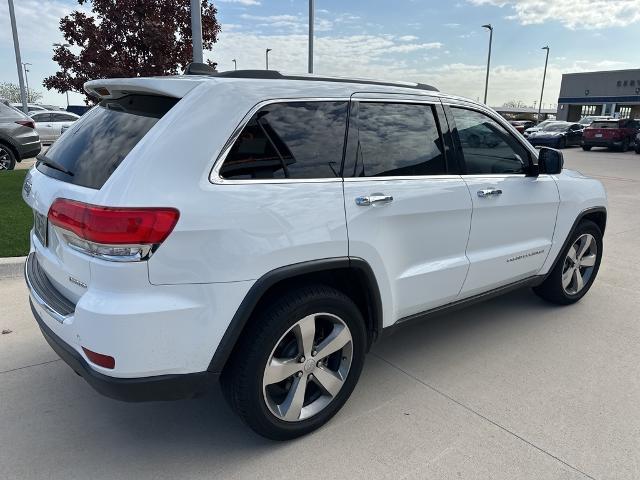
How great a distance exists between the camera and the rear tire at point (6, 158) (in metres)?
10.1

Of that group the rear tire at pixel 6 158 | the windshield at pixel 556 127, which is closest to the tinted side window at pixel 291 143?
the rear tire at pixel 6 158

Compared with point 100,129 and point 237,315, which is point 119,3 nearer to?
point 100,129

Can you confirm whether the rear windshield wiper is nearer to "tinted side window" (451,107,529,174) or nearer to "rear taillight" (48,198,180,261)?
"rear taillight" (48,198,180,261)

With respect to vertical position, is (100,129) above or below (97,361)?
above

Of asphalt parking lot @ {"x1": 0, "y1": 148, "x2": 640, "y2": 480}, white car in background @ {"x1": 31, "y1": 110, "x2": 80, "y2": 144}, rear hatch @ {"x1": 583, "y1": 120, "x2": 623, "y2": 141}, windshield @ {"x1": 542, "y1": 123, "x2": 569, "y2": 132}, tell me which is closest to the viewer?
asphalt parking lot @ {"x1": 0, "y1": 148, "x2": 640, "y2": 480}

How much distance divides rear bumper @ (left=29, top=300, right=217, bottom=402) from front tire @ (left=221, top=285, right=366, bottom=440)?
191 millimetres

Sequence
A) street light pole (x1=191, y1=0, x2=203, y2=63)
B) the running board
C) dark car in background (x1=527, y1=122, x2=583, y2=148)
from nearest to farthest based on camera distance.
→ the running board
street light pole (x1=191, y1=0, x2=203, y2=63)
dark car in background (x1=527, y1=122, x2=583, y2=148)

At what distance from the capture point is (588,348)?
3.72 metres

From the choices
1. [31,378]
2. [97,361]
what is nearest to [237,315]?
[97,361]

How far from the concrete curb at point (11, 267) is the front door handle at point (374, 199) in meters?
3.81

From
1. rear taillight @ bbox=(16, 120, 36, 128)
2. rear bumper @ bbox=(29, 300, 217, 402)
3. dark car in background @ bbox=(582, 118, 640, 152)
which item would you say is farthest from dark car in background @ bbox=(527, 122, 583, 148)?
rear bumper @ bbox=(29, 300, 217, 402)

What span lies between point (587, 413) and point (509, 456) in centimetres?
69

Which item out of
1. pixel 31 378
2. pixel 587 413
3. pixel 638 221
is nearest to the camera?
pixel 587 413

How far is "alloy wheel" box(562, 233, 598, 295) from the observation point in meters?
4.38
